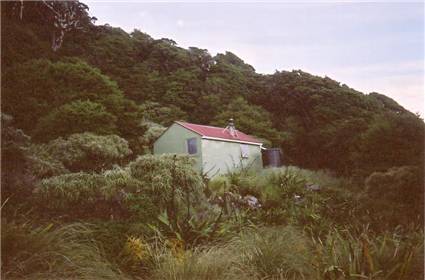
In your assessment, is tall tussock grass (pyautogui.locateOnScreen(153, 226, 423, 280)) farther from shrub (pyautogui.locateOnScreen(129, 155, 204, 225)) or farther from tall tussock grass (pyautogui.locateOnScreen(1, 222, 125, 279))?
shrub (pyautogui.locateOnScreen(129, 155, 204, 225))

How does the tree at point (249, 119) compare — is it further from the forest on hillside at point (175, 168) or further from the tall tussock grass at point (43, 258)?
the tall tussock grass at point (43, 258)

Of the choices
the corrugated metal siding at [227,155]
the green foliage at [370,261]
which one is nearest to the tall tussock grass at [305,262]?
the green foliage at [370,261]

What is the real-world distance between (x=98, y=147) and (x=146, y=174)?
2179mm

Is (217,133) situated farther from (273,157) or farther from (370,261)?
(370,261)

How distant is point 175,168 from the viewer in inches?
445

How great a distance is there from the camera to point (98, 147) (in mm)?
12633

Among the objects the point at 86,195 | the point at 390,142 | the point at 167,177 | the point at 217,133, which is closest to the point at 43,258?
the point at 86,195

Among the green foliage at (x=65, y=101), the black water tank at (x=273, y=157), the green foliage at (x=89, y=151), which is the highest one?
the green foliage at (x=65, y=101)

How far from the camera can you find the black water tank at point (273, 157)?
15883 mm

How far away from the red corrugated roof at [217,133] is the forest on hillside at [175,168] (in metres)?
0.45

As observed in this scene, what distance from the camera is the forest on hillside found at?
16.9 ft

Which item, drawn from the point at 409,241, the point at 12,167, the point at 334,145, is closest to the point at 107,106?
the point at 12,167

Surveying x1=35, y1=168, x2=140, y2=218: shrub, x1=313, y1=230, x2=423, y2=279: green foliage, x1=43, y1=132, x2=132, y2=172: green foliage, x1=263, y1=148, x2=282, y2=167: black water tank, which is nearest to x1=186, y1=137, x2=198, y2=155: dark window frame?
x1=263, y1=148, x2=282, y2=167: black water tank

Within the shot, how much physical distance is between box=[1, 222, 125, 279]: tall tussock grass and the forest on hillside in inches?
0.6
